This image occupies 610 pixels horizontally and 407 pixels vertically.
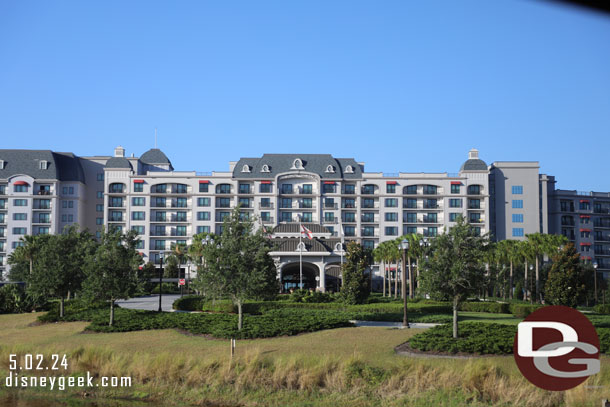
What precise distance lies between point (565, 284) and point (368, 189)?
57.8 metres

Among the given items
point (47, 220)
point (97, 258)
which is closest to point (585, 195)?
point (47, 220)

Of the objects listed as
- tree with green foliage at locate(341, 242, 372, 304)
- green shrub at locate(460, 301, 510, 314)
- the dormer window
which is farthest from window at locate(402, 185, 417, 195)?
tree with green foliage at locate(341, 242, 372, 304)

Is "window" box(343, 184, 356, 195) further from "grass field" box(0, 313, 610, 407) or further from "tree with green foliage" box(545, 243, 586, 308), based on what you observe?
"grass field" box(0, 313, 610, 407)

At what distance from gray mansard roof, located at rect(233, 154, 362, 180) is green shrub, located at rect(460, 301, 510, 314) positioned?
55.9 meters

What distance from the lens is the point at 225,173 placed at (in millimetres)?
102438

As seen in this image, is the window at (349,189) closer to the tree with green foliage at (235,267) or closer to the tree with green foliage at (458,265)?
the tree with green foliage at (235,267)

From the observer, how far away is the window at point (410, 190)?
102 metres

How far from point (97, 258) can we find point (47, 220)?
247 feet

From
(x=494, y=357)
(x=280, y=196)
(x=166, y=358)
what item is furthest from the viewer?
(x=280, y=196)

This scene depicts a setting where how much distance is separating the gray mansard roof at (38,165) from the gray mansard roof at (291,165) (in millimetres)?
29870

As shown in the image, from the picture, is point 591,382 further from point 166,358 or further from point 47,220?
point 47,220

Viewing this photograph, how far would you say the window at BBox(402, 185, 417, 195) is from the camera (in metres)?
102

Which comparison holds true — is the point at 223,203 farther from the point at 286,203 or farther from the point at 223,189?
the point at 286,203

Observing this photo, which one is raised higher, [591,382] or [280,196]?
[280,196]
